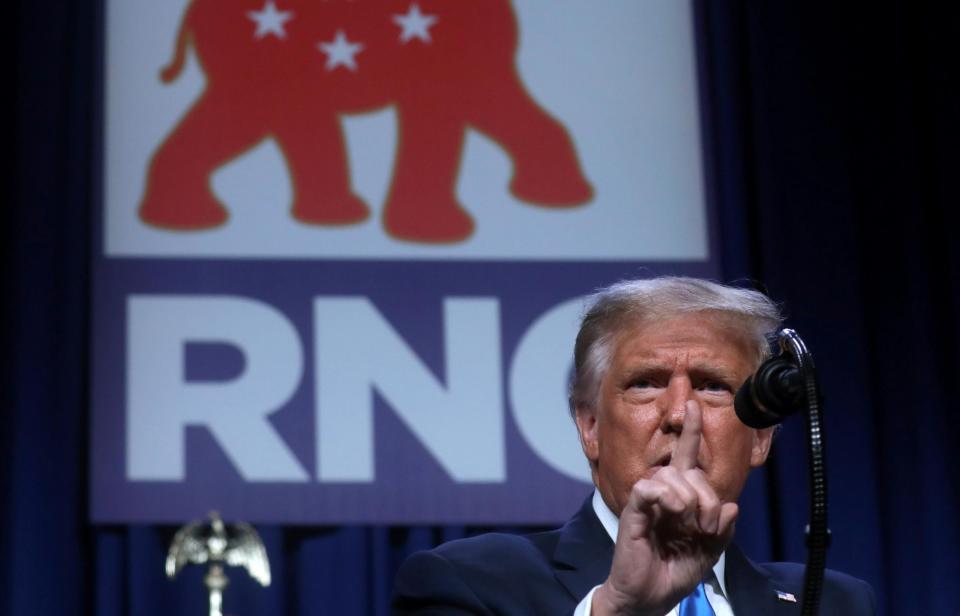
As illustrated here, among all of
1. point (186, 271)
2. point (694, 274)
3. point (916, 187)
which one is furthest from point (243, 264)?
point (916, 187)

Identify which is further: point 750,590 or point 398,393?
point 398,393

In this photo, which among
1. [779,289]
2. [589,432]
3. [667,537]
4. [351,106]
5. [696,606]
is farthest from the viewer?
[779,289]

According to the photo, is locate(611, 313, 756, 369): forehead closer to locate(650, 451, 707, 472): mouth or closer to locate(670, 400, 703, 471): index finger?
locate(650, 451, 707, 472): mouth

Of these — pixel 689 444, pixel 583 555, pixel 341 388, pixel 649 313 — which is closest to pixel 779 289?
pixel 341 388

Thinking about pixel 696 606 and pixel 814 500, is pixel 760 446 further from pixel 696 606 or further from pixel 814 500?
pixel 814 500

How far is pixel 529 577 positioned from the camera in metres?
1.94

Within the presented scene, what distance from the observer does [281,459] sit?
3.61 meters

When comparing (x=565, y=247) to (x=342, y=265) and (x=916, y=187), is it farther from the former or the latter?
(x=916, y=187)

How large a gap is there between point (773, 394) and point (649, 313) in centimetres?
65

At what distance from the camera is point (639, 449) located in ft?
6.34

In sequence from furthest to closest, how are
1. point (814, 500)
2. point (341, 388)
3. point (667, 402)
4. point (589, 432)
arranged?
point (341, 388) → point (589, 432) → point (667, 402) → point (814, 500)

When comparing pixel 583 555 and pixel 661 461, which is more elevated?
pixel 661 461

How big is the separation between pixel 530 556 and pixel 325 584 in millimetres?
1762

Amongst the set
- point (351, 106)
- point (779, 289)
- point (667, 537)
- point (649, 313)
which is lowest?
point (667, 537)
